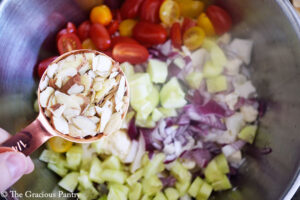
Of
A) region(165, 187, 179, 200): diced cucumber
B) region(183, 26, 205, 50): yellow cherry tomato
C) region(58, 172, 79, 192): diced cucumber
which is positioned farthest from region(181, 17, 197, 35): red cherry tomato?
region(58, 172, 79, 192): diced cucumber

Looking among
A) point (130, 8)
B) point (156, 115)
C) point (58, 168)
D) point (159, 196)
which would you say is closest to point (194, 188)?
point (159, 196)

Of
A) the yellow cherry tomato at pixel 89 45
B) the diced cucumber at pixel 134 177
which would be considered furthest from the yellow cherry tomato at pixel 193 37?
the diced cucumber at pixel 134 177

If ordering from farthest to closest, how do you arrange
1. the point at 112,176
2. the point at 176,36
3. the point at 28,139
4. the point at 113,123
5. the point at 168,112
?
the point at 176,36
the point at 168,112
the point at 112,176
the point at 113,123
the point at 28,139

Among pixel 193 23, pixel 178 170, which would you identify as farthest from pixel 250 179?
pixel 193 23

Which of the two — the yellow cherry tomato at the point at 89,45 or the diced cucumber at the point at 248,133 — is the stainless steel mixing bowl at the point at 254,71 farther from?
the yellow cherry tomato at the point at 89,45

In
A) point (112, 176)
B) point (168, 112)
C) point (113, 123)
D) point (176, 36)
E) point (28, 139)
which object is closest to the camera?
point (28, 139)

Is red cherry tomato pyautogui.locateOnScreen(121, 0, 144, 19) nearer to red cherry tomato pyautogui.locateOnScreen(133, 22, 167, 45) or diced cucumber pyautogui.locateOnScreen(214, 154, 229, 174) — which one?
red cherry tomato pyautogui.locateOnScreen(133, 22, 167, 45)

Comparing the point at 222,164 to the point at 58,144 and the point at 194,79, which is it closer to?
the point at 194,79

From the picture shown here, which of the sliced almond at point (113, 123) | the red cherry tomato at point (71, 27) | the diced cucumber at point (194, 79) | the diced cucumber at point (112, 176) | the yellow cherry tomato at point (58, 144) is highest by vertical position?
the red cherry tomato at point (71, 27)
